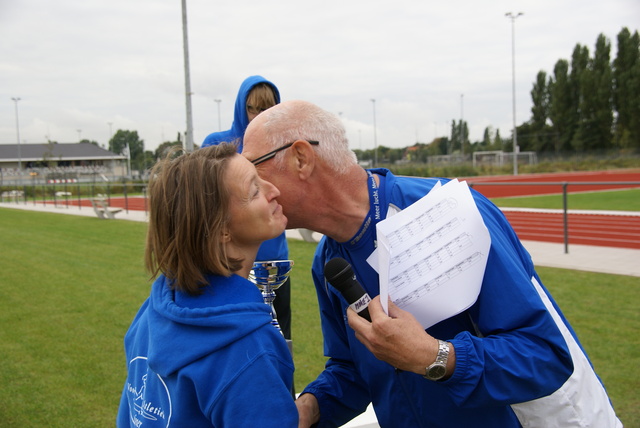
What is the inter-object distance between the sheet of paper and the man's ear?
341 mm

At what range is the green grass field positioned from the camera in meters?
4.48

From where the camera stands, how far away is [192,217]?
4.43 feet

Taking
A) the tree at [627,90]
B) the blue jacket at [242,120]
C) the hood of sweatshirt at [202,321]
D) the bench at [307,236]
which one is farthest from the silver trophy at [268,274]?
the tree at [627,90]

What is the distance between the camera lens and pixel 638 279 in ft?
25.4

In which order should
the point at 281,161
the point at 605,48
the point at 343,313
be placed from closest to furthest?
the point at 281,161, the point at 343,313, the point at 605,48

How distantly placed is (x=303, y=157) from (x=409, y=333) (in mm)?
660

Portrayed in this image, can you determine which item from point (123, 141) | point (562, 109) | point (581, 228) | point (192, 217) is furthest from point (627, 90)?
point (123, 141)

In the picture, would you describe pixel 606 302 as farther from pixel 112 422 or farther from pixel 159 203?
pixel 159 203

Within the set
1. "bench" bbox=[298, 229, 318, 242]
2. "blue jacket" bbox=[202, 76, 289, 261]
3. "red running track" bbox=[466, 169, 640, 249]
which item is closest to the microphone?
"blue jacket" bbox=[202, 76, 289, 261]

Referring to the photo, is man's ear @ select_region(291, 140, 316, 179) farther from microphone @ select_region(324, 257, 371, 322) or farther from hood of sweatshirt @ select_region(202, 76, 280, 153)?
hood of sweatshirt @ select_region(202, 76, 280, 153)

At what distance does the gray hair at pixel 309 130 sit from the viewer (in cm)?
178

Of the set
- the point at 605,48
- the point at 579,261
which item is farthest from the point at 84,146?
the point at 579,261

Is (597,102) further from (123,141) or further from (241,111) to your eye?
(123,141)

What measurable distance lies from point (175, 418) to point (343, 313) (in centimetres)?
82
